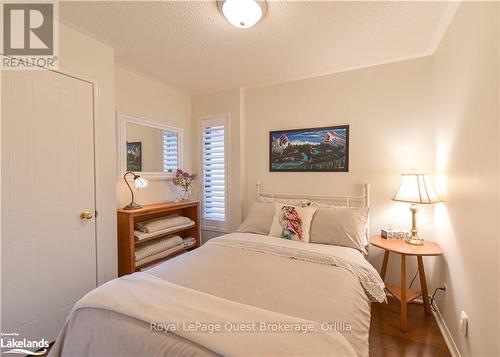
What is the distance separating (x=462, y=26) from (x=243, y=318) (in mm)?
2190

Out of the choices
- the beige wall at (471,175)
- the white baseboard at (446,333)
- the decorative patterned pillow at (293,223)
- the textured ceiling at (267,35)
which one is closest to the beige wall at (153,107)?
the textured ceiling at (267,35)

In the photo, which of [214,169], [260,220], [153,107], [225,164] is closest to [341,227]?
[260,220]

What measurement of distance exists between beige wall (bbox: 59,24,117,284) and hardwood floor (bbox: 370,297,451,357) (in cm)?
229

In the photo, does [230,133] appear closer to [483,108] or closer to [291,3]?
[291,3]

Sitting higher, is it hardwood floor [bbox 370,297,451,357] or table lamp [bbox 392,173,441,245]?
table lamp [bbox 392,173,441,245]

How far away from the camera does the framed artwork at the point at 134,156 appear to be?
260 cm

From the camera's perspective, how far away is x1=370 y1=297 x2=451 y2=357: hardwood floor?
1688 millimetres

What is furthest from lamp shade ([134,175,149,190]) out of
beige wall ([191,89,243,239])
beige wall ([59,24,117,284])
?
beige wall ([191,89,243,239])

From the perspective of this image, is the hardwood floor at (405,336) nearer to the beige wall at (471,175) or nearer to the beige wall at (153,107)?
the beige wall at (471,175)

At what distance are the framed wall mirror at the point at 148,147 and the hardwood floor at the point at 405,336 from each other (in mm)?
2698

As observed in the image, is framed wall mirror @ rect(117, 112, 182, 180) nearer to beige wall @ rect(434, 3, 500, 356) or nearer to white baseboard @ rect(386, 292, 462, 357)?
beige wall @ rect(434, 3, 500, 356)

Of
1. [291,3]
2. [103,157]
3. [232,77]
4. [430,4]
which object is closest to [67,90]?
[103,157]

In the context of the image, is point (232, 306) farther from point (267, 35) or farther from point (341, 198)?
point (267, 35)

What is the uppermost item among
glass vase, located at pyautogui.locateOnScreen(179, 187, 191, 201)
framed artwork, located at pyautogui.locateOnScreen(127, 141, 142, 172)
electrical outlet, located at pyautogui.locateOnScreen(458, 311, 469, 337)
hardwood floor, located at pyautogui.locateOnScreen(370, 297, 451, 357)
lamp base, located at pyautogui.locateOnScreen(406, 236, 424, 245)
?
framed artwork, located at pyautogui.locateOnScreen(127, 141, 142, 172)
